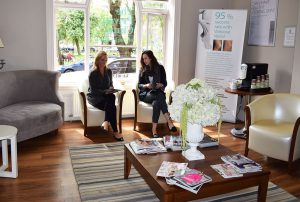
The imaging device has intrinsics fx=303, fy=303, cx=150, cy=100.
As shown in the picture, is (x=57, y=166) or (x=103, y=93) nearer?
(x=57, y=166)

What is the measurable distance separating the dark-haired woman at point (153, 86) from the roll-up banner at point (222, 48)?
0.99m

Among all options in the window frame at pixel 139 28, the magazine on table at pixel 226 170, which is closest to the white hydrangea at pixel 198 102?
the magazine on table at pixel 226 170

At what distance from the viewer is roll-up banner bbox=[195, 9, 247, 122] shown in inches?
191

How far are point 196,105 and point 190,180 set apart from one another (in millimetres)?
561

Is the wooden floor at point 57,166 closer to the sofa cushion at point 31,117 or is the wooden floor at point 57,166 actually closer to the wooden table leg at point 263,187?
the sofa cushion at point 31,117

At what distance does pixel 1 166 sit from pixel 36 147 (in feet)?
2.19

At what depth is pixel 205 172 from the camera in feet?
7.31

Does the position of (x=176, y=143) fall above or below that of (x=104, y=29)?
below

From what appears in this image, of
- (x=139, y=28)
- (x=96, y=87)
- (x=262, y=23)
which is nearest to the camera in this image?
(x=96, y=87)

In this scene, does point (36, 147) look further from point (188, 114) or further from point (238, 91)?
point (238, 91)

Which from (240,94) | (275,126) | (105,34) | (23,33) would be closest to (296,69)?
(240,94)

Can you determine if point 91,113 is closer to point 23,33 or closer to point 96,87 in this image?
point 96,87

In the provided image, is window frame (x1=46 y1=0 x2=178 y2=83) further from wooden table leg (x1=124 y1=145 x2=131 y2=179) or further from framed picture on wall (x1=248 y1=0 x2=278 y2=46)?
wooden table leg (x1=124 y1=145 x2=131 y2=179)

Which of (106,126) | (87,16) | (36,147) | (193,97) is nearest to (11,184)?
(36,147)
